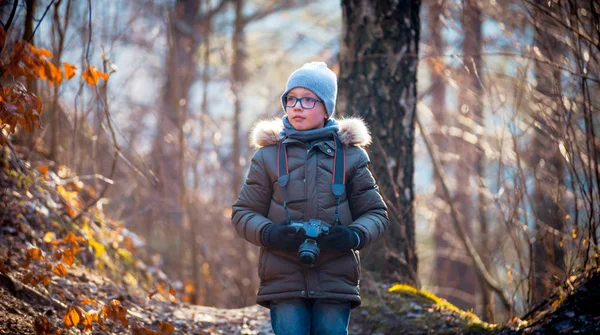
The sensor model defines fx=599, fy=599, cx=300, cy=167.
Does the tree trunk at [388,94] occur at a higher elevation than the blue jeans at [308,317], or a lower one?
higher

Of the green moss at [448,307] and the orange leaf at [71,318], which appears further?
the green moss at [448,307]

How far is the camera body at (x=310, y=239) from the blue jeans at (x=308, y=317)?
37 cm

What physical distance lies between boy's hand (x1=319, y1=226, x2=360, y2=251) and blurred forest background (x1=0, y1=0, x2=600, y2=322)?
1658mm

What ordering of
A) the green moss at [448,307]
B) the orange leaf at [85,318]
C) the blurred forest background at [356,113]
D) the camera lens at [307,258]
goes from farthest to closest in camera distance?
1. the blurred forest background at [356,113]
2. the green moss at [448,307]
3. the orange leaf at [85,318]
4. the camera lens at [307,258]

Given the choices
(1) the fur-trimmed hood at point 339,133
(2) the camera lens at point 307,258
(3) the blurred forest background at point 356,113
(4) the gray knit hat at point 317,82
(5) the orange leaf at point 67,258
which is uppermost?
(3) the blurred forest background at point 356,113

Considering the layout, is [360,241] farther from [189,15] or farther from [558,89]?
[189,15]

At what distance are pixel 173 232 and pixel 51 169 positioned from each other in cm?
611

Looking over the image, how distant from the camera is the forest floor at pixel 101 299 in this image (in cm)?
389

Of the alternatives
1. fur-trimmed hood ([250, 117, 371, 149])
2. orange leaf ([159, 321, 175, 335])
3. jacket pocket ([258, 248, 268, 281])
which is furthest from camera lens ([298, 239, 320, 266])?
orange leaf ([159, 321, 175, 335])

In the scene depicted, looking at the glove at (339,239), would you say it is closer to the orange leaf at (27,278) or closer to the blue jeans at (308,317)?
the blue jeans at (308,317)

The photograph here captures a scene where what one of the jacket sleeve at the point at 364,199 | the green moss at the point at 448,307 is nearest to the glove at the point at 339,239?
the jacket sleeve at the point at 364,199

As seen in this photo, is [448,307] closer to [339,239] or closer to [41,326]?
[339,239]

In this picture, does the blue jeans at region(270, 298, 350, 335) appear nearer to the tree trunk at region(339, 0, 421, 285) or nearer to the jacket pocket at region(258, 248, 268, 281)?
the jacket pocket at region(258, 248, 268, 281)

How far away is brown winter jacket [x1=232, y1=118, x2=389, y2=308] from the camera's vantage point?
3350 mm
